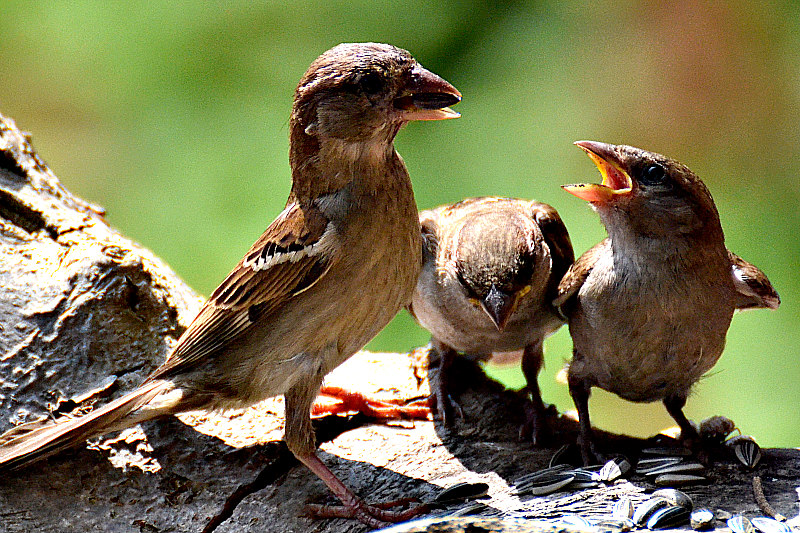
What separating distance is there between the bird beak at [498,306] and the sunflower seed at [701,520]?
36.3 inches

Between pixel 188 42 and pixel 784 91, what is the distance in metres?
4.10

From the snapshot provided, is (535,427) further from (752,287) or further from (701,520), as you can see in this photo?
(752,287)

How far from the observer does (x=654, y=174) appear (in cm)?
303

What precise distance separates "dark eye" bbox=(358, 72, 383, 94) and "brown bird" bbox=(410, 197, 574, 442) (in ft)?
2.73

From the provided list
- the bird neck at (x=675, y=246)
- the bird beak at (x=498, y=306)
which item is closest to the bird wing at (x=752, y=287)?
the bird neck at (x=675, y=246)

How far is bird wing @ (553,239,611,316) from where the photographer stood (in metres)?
3.24

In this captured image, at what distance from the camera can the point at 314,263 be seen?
9.57 feet

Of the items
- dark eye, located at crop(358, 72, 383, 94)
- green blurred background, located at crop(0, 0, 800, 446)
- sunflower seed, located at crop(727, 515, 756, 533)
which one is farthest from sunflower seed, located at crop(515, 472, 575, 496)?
green blurred background, located at crop(0, 0, 800, 446)

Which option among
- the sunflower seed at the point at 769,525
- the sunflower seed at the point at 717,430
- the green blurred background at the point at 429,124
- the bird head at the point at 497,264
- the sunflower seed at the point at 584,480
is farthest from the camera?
the green blurred background at the point at 429,124

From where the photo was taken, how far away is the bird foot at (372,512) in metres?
2.89

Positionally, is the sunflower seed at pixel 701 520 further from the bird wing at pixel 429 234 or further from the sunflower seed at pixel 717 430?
the bird wing at pixel 429 234

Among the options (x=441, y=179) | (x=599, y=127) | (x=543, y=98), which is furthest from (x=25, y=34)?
(x=599, y=127)

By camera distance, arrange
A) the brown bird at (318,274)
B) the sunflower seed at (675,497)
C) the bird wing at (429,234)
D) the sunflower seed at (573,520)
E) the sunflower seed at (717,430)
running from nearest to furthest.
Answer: the sunflower seed at (573,520), the sunflower seed at (675,497), the brown bird at (318,274), the sunflower seed at (717,430), the bird wing at (429,234)

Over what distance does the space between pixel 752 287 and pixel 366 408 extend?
1.62m
